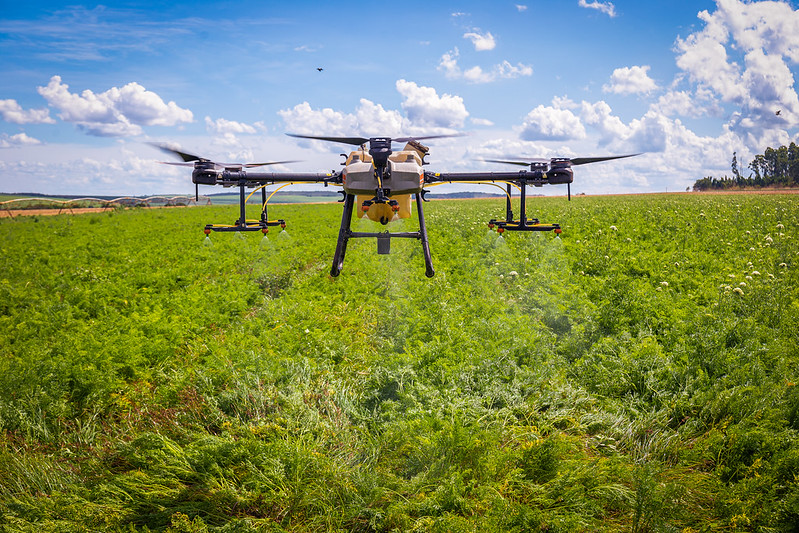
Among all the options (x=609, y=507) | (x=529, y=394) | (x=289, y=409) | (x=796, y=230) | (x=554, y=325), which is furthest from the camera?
(x=796, y=230)

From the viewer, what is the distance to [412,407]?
6.56 meters

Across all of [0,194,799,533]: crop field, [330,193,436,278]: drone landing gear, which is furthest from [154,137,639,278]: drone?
[0,194,799,533]: crop field

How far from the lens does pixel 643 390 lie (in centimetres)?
764

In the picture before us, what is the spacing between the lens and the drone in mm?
6055

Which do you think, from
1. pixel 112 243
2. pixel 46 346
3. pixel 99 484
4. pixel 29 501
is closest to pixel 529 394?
pixel 99 484

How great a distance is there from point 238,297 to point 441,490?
9.39 metres

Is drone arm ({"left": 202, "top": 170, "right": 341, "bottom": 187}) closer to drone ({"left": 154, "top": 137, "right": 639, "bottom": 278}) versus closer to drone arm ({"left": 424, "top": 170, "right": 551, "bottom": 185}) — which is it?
drone ({"left": 154, "top": 137, "right": 639, "bottom": 278})

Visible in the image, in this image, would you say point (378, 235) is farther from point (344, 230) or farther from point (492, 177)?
point (492, 177)

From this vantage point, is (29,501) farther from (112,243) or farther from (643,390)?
(112,243)

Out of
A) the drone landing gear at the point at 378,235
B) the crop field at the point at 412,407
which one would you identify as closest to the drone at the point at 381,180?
the drone landing gear at the point at 378,235

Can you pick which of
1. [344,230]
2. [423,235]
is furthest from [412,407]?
[344,230]

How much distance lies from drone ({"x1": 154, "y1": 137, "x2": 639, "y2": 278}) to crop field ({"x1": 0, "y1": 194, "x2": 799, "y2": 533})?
1.12m

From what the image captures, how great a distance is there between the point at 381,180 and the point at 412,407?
10.0ft

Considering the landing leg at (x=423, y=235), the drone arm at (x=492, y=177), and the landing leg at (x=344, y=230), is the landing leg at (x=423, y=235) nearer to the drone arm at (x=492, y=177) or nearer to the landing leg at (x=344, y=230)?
the drone arm at (x=492, y=177)
